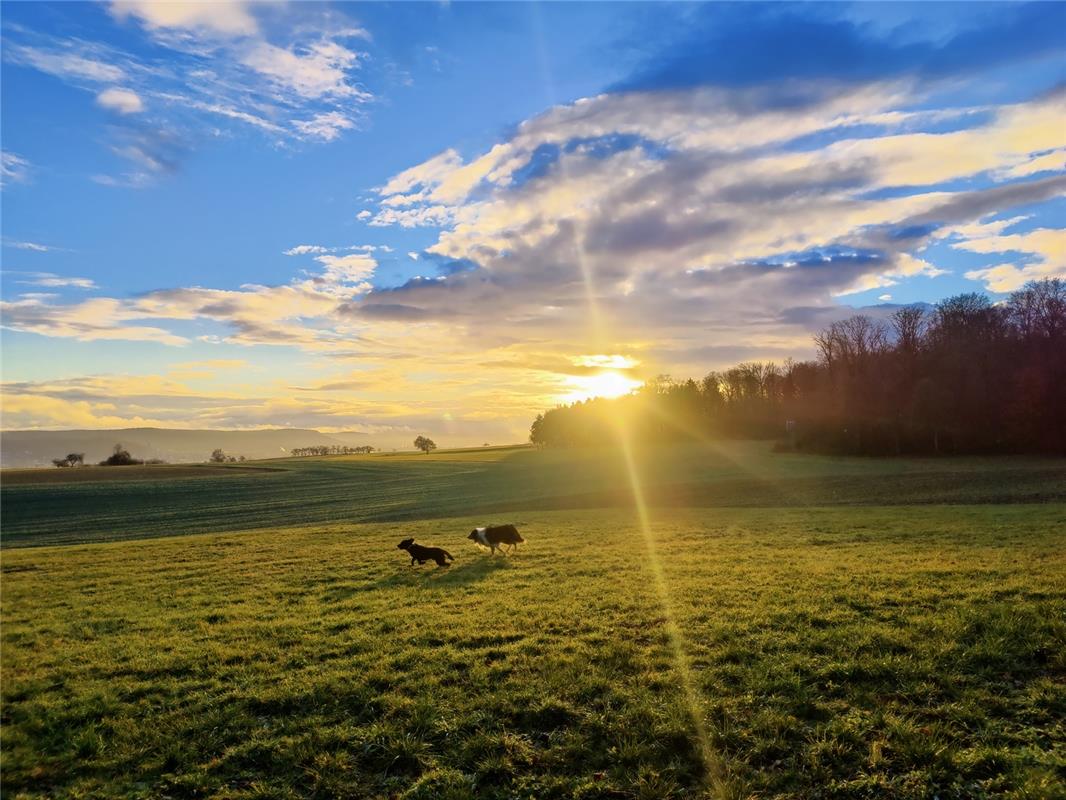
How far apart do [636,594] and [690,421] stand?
373 ft

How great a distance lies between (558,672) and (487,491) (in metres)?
45.4

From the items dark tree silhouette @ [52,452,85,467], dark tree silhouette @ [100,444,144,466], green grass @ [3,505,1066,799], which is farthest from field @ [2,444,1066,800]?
dark tree silhouette @ [100,444,144,466]

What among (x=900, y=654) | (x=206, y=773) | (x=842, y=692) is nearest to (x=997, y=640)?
(x=900, y=654)

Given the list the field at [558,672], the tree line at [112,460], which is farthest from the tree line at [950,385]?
the tree line at [112,460]

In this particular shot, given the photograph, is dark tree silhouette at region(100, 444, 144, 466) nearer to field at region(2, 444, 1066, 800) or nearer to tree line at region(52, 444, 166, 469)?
tree line at region(52, 444, 166, 469)

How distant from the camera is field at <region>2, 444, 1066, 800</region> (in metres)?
6.27

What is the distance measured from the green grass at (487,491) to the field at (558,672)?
1666 cm

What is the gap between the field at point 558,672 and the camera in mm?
6266

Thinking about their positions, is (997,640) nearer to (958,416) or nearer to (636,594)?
(636,594)

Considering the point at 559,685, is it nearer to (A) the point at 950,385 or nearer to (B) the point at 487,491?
(B) the point at 487,491

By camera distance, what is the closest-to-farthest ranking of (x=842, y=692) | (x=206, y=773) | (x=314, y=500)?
1. (x=206, y=773)
2. (x=842, y=692)
3. (x=314, y=500)

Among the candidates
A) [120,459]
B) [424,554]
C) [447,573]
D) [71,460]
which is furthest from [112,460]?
[447,573]

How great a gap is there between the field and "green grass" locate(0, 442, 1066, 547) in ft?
54.6

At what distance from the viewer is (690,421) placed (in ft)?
401
